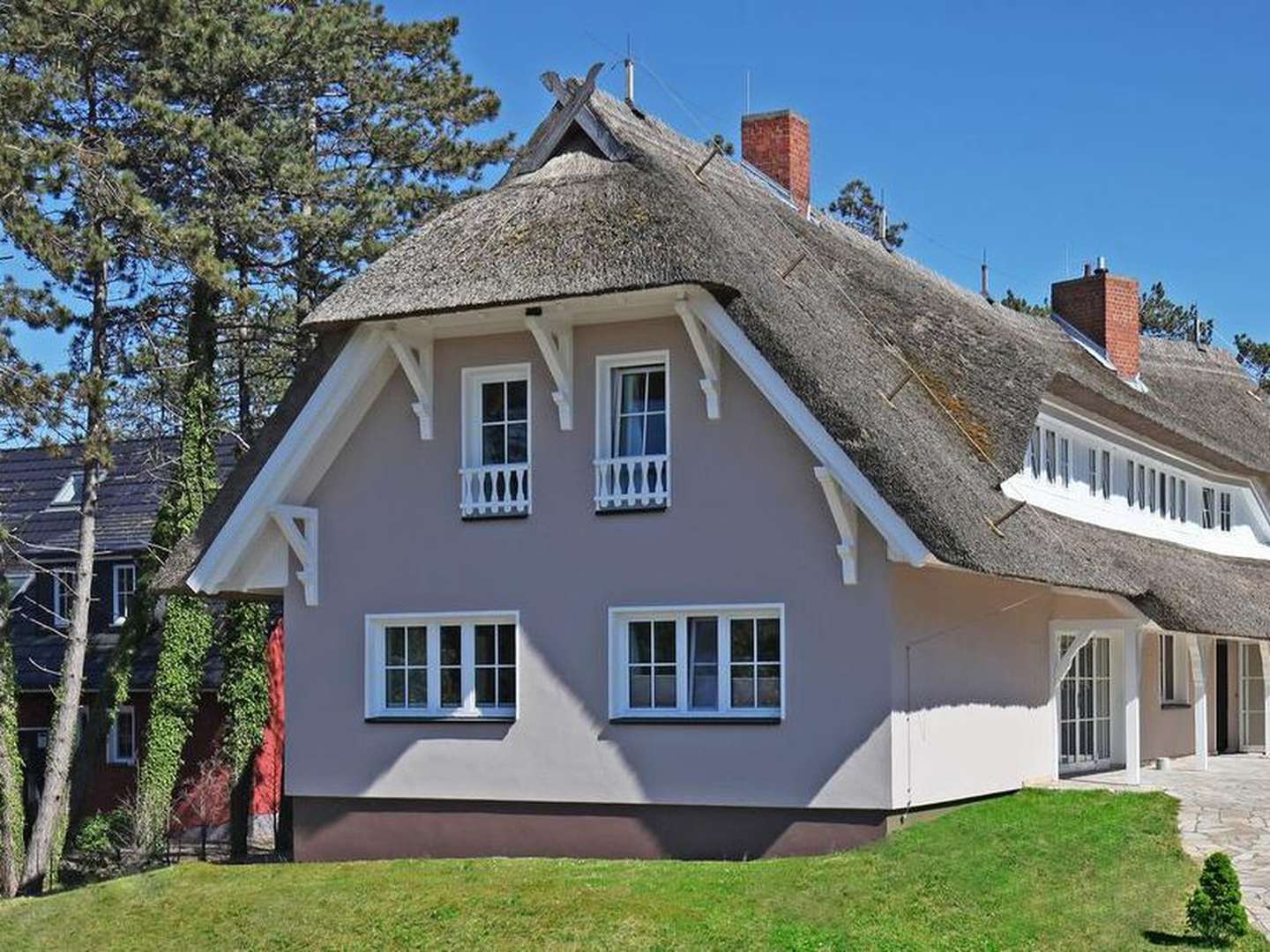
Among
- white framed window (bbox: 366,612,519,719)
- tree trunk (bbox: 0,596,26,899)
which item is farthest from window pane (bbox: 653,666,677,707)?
tree trunk (bbox: 0,596,26,899)

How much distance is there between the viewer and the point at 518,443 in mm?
22453

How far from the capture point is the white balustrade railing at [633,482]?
69.9 feet

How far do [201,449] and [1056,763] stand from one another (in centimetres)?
1711

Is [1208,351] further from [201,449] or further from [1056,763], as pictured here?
[201,449]

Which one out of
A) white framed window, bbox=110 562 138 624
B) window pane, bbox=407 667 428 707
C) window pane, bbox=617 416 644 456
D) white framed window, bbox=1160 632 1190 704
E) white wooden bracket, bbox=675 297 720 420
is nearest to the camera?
white wooden bracket, bbox=675 297 720 420

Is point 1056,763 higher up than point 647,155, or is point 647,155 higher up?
point 647,155

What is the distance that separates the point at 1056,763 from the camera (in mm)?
24734

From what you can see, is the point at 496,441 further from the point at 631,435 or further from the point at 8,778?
the point at 8,778

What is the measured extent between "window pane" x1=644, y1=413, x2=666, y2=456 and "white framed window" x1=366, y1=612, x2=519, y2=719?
2614 mm

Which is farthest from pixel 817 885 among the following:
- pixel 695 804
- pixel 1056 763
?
pixel 1056 763

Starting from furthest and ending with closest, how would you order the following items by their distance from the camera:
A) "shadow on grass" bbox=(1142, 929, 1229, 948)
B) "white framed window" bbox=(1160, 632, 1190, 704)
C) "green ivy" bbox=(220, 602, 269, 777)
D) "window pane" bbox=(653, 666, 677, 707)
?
"green ivy" bbox=(220, 602, 269, 777)
"white framed window" bbox=(1160, 632, 1190, 704)
"window pane" bbox=(653, 666, 677, 707)
"shadow on grass" bbox=(1142, 929, 1229, 948)

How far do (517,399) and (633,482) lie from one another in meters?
2.07

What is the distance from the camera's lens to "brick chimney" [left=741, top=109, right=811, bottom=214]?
29.1 metres

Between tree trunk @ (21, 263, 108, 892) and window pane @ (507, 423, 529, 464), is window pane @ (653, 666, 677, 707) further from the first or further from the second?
tree trunk @ (21, 263, 108, 892)
